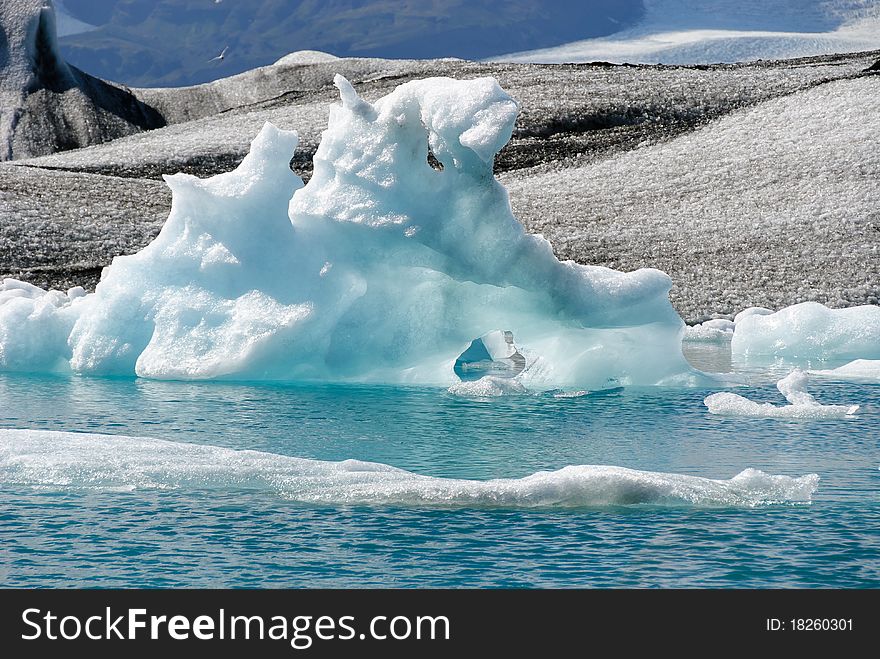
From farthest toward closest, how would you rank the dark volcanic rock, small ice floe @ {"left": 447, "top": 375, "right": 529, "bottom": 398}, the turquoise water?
the dark volcanic rock
small ice floe @ {"left": 447, "top": 375, "right": 529, "bottom": 398}
the turquoise water

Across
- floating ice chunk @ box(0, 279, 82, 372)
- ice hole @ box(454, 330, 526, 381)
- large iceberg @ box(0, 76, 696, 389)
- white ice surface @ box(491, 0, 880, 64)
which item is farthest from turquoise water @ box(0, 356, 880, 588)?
white ice surface @ box(491, 0, 880, 64)

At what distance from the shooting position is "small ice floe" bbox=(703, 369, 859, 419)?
14492mm

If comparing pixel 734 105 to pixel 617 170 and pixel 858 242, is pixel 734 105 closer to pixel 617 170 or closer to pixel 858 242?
pixel 617 170

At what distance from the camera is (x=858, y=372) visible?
19.0m

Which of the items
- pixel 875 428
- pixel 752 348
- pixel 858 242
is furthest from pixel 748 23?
pixel 875 428

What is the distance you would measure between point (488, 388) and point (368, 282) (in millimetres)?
2339

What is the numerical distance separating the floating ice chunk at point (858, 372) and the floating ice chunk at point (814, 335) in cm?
334

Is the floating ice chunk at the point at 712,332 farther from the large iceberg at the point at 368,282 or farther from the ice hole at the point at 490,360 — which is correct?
the large iceberg at the point at 368,282

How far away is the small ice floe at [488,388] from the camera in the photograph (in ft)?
53.4

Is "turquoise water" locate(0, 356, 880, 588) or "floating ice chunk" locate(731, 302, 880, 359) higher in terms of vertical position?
"floating ice chunk" locate(731, 302, 880, 359)

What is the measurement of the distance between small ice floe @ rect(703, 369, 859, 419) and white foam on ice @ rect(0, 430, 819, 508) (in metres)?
4.51

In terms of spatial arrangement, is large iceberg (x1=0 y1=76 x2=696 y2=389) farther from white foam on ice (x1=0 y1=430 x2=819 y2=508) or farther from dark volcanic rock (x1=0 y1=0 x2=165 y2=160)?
dark volcanic rock (x1=0 y1=0 x2=165 y2=160)

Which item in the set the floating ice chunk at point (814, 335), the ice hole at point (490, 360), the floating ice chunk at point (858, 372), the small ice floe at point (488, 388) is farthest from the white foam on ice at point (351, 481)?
the floating ice chunk at point (814, 335)

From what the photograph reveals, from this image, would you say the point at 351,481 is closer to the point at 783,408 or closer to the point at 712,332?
the point at 783,408
